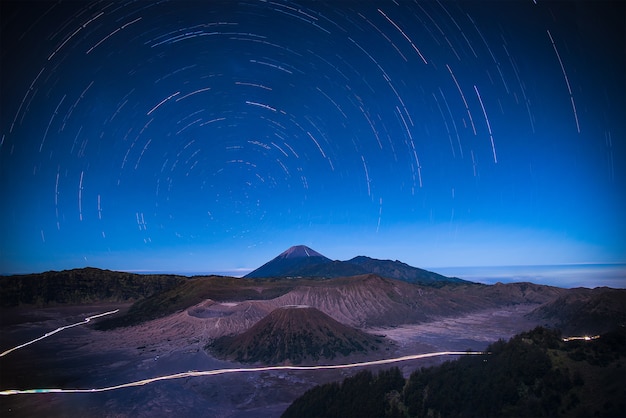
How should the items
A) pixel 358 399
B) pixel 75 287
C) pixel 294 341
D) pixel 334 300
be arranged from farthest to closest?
pixel 75 287
pixel 334 300
pixel 294 341
pixel 358 399

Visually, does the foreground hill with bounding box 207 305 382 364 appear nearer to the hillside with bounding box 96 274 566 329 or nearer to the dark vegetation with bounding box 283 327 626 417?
the hillside with bounding box 96 274 566 329

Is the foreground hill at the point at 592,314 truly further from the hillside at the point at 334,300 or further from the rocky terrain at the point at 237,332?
the hillside at the point at 334,300

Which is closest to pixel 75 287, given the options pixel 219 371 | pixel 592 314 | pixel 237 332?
pixel 237 332

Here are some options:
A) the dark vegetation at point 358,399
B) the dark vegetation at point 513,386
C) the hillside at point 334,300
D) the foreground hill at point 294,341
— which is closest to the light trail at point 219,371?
the foreground hill at point 294,341

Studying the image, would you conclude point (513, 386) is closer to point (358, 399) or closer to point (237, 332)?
point (358, 399)

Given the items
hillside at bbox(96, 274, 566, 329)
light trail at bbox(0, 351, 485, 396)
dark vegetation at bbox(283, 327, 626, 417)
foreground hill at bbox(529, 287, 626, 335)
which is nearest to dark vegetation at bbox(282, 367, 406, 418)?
dark vegetation at bbox(283, 327, 626, 417)

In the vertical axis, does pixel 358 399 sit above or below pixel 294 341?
above

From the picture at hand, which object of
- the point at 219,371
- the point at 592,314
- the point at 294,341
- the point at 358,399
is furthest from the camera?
the point at 592,314

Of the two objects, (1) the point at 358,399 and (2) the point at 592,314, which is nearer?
(1) the point at 358,399
